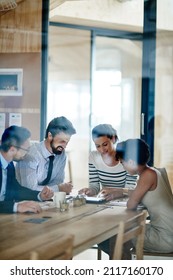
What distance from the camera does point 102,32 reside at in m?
2.80

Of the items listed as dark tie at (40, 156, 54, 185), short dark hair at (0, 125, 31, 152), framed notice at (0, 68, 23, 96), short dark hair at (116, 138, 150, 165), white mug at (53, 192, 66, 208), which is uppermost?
framed notice at (0, 68, 23, 96)

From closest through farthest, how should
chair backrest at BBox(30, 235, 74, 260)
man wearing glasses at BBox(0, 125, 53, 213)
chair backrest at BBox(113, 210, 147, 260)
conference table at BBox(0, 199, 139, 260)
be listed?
chair backrest at BBox(30, 235, 74, 260), conference table at BBox(0, 199, 139, 260), chair backrest at BBox(113, 210, 147, 260), man wearing glasses at BBox(0, 125, 53, 213)

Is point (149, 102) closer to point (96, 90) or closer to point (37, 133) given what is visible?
point (96, 90)

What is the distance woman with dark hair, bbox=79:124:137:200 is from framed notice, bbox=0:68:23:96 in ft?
1.51

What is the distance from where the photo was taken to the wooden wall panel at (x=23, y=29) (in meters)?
2.80

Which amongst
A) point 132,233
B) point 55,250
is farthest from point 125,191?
point 55,250

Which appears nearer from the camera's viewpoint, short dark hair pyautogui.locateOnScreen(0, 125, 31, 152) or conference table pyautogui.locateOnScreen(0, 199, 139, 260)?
conference table pyautogui.locateOnScreen(0, 199, 139, 260)

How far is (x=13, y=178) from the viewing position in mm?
2754

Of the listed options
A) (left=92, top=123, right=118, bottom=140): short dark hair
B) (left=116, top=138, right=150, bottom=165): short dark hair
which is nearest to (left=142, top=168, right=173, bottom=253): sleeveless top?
(left=116, top=138, right=150, bottom=165): short dark hair

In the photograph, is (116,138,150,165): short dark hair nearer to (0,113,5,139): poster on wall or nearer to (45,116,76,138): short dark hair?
(45,116,76,138): short dark hair

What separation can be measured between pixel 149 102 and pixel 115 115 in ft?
0.78

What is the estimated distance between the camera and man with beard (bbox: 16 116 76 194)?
9.00ft

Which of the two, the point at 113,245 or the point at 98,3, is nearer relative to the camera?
the point at 113,245

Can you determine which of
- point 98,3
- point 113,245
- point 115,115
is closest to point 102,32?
point 98,3
